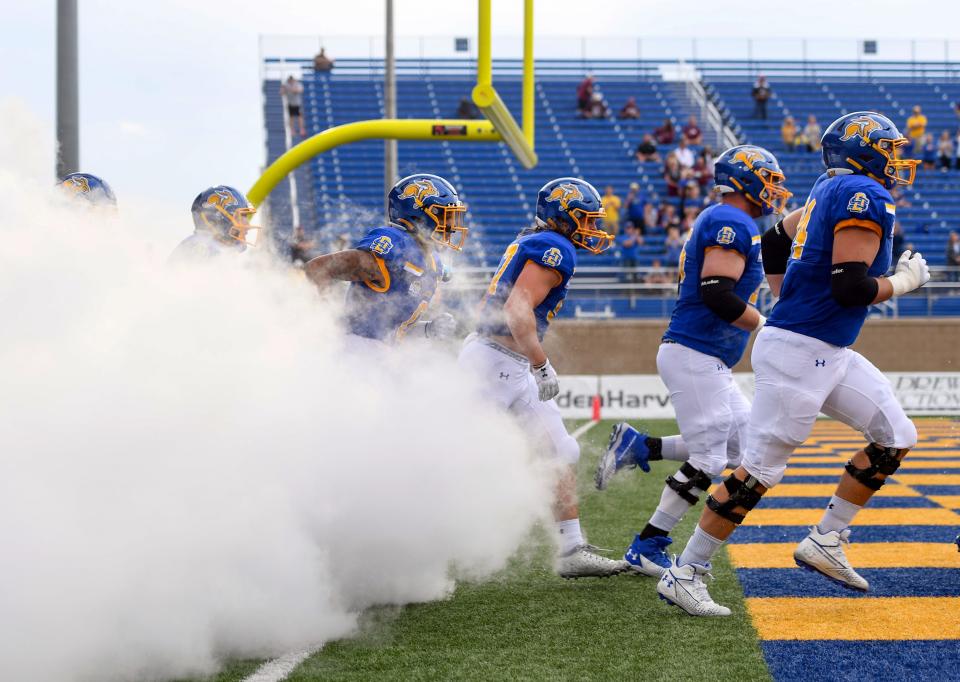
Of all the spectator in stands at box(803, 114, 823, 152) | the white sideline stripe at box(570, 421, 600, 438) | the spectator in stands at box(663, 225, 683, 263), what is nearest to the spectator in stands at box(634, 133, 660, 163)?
the spectator in stands at box(803, 114, 823, 152)

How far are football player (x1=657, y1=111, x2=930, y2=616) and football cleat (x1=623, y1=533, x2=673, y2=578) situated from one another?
0.62 m

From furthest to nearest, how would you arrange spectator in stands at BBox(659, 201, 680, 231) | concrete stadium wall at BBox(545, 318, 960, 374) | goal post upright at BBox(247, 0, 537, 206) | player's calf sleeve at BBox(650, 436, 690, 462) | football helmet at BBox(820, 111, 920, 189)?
spectator in stands at BBox(659, 201, 680, 231), concrete stadium wall at BBox(545, 318, 960, 374), goal post upright at BBox(247, 0, 537, 206), player's calf sleeve at BBox(650, 436, 690, 462), football helmet at BBox(820, 111, 920, 189)

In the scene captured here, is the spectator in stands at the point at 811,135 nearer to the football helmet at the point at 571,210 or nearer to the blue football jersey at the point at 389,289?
the football helmet at the point at 571,210

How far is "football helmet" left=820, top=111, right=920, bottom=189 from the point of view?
14.4ft

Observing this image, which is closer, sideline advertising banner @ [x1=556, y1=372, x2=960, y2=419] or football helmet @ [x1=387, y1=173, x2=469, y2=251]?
football helmet @ [x1=387, y1=173, x2=469, y2=251]

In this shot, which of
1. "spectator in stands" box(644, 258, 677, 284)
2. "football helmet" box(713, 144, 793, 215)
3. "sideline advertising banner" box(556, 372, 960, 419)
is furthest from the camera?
"spectator in stands" box(644, 258, 677, 284)

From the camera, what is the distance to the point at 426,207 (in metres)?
5.30

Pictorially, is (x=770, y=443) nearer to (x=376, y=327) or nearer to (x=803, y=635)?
(x=803, y=635)

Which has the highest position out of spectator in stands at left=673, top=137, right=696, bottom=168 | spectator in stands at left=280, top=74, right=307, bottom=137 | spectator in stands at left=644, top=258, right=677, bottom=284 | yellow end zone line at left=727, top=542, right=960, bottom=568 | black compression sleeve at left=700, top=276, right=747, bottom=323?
spectator in stands at left=280, top=74, right=307, bottom=137

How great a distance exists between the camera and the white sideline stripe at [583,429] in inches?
470

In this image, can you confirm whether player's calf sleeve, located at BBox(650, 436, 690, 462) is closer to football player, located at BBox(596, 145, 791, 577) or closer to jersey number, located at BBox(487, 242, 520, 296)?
football player, located at BBox(596, 145, 791, 577)

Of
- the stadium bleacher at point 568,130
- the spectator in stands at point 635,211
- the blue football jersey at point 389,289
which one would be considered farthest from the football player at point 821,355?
the spectator in stands at point 635,211

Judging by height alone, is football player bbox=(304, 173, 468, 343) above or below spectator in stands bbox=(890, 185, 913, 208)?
below

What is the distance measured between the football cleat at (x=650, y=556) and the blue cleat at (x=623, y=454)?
0.63m
